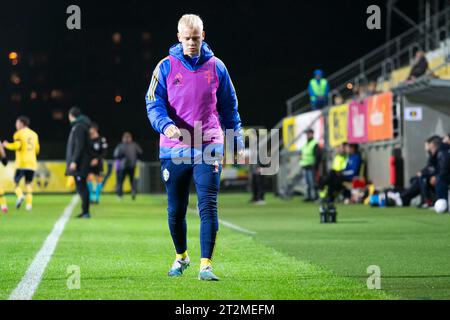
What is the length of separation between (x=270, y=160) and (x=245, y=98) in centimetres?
3231

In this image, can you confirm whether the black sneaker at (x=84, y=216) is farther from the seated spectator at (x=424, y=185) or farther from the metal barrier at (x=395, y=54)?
the metal barrier at (x=395, y=54)

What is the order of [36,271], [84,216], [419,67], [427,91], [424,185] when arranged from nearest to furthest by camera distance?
[36,271], [84,216], [424,185], [427,91], [419,67]

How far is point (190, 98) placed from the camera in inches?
371

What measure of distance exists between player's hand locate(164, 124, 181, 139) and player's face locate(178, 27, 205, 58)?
2.22ft

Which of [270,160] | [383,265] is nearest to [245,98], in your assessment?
[270,160]

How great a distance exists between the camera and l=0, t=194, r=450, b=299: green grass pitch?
8.60 m

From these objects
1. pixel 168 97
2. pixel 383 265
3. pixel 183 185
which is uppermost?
pixel 168 97

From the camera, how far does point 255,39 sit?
5397 cm

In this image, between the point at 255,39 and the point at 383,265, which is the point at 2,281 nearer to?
the point at 383,265

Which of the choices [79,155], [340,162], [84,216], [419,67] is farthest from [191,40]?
[340,162]

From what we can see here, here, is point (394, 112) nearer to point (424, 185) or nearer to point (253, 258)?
point (424, 185)

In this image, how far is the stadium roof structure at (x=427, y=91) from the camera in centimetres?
2442

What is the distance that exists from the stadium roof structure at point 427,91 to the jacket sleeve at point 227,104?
15.3 meters

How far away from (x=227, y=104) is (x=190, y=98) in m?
0.41
